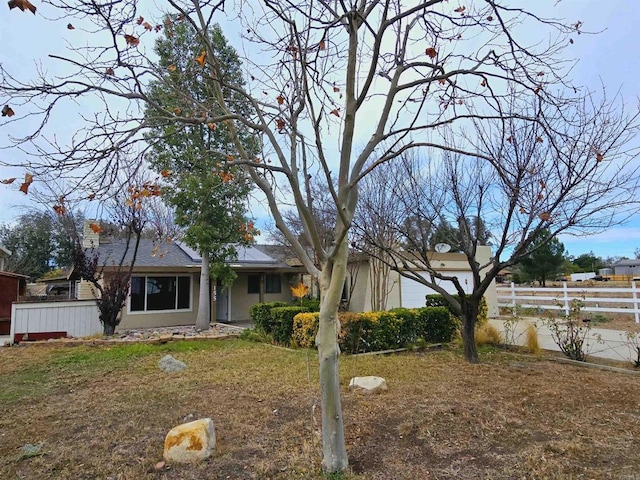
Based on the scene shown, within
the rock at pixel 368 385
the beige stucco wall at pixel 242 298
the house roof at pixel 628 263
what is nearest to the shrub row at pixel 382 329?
the rock at pixel 368 385

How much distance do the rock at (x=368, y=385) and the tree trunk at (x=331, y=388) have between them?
212 cm

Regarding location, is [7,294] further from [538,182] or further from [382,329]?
[538,182]

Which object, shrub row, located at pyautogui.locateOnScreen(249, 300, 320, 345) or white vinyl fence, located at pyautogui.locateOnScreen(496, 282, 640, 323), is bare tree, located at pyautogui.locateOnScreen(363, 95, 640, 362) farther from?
white vinyl fence, located at pyautogui.locateOnScreen(496, 282, 640, 323)

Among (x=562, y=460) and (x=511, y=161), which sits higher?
(x=511, y=161)

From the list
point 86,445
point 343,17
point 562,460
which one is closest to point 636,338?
point 562,460

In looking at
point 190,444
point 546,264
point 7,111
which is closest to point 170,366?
point 190,444

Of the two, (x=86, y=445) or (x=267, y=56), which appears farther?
(x=267, y=56)

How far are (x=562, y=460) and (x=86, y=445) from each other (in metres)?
4.30

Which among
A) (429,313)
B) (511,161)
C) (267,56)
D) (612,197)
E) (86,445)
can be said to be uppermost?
(267,56)

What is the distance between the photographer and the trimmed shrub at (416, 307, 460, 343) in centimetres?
957

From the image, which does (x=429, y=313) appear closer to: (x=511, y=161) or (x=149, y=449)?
(x=511, y=161)

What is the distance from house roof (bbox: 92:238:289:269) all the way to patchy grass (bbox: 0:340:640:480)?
246 inches

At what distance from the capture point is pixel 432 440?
3881mm

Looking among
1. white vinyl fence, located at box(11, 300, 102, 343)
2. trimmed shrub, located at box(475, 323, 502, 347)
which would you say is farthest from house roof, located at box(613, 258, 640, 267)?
white vinyl fence, located at box(11, 300, 102, 343)
